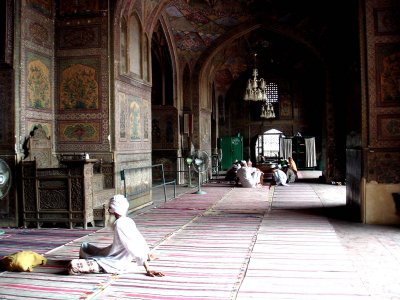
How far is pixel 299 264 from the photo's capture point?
15.4 feet

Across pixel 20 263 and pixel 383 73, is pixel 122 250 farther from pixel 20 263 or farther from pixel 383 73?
pixel 383 73

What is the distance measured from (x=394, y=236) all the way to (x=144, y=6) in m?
7.67

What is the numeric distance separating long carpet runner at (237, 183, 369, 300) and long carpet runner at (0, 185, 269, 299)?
0.61 ft

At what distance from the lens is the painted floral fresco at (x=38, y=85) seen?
7.71m

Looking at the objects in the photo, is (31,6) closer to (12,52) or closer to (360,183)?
(12,52)

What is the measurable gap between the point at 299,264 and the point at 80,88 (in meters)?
5.75

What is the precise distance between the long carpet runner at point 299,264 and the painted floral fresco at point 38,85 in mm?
4689

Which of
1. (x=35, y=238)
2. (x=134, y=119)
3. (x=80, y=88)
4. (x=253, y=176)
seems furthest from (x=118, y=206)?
(x=253, y=176)

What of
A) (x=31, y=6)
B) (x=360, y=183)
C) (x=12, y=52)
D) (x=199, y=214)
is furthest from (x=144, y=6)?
(x=360, y=183)

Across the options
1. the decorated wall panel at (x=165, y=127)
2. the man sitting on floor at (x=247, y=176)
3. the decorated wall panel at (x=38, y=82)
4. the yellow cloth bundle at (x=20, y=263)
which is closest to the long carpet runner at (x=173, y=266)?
the yellow cloth bundle at (x=20, y=263)

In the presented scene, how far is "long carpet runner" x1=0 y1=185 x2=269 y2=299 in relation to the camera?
386cm

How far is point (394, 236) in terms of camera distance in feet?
20.0

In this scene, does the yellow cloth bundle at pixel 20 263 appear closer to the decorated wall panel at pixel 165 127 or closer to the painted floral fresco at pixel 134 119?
the painted floral fresco at pixel 134 119

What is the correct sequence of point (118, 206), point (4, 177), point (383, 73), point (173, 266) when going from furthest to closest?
point (383, 73) → point (4, 177) → point (173, 266) → point (118, 206)
